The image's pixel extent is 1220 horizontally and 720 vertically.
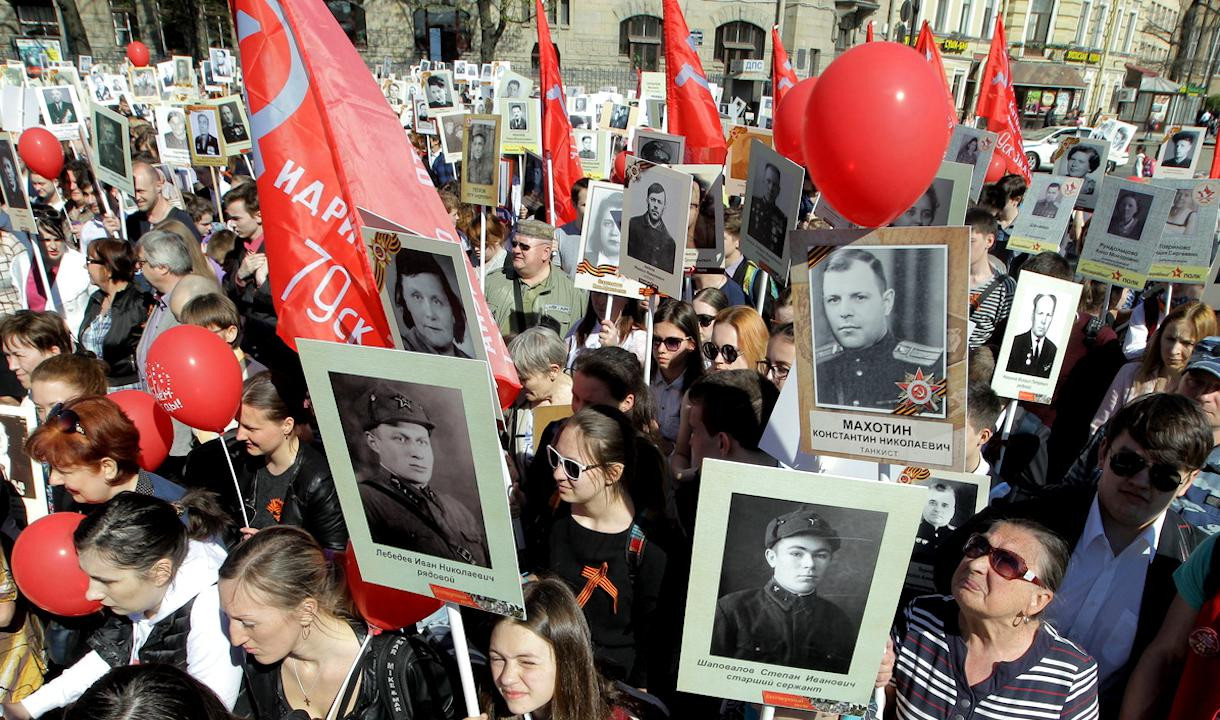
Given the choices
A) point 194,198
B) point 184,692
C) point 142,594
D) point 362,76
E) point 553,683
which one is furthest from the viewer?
point 194,198

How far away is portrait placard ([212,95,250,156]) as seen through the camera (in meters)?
8.88

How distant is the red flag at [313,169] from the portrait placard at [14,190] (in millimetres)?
4654

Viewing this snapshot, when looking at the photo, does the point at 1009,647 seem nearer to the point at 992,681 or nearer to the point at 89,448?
the point at 992,681

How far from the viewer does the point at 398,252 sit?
223 centimetres

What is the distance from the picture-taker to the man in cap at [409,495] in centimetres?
170

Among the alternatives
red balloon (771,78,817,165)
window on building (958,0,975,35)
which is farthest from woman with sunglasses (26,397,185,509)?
window on building (958,0,975,35)

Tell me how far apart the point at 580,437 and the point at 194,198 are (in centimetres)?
742

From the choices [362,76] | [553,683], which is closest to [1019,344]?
[553,683]

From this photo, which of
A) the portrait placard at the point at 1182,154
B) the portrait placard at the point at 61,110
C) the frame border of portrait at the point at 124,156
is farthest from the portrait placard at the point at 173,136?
the portrait placard at the point at 1182,154

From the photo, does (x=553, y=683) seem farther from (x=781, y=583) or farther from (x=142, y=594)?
(x=142, y=594)

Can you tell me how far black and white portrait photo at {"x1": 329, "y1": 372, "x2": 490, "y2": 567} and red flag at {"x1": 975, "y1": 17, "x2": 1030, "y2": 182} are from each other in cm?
858

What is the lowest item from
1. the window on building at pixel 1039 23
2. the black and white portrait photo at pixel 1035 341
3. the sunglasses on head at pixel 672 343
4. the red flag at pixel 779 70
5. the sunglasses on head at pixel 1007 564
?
the sunglasses on head at pixel 672 343

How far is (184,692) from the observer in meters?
1.46

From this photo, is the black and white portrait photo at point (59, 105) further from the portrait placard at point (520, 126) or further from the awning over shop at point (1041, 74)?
the awning over shop at point (1041, 74)
